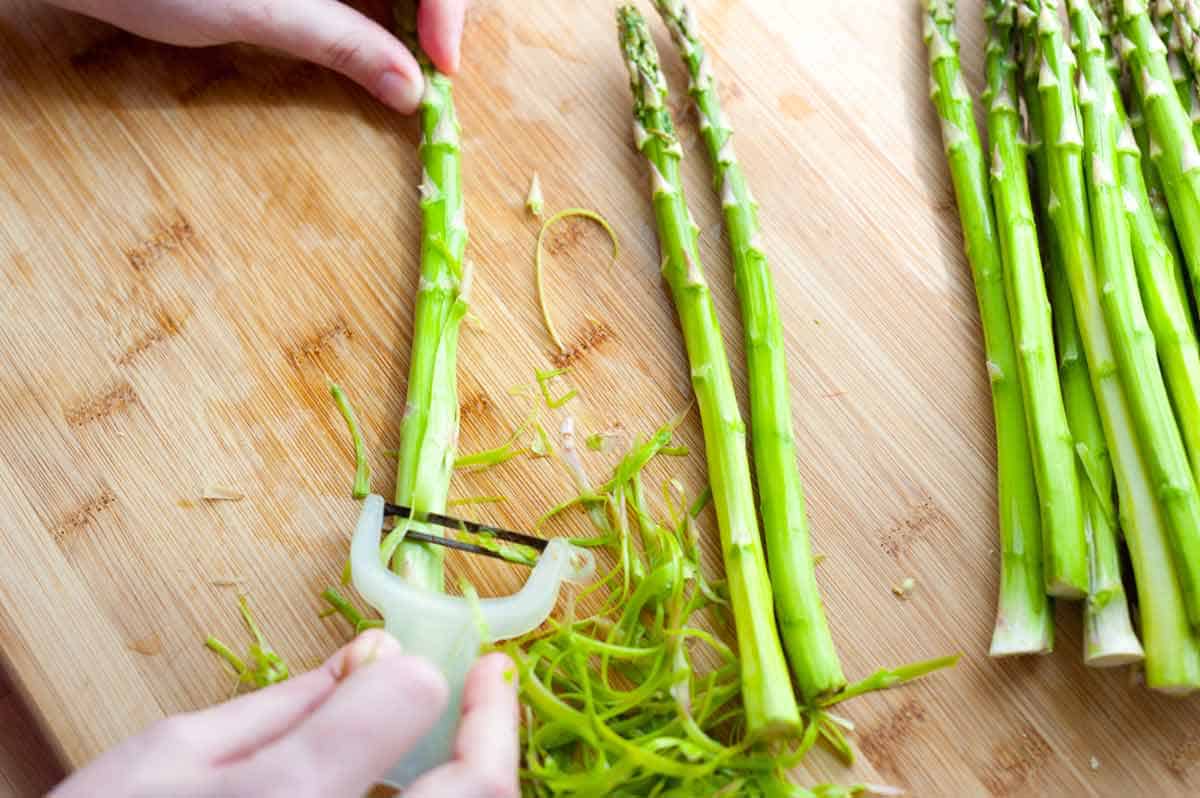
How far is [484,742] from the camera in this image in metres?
2.01

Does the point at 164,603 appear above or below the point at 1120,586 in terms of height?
above

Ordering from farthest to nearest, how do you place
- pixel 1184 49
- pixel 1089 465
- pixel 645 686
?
pixel 1184 49 → pixel 1089 465 → pixel 645 686

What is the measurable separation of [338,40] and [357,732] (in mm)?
1808

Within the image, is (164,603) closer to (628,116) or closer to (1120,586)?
(628,116)

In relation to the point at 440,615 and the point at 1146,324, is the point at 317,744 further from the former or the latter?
the point at 1146,324

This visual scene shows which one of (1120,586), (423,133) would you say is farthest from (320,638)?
(1120,586)

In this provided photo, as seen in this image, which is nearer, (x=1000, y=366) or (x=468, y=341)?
(x=1000, y=366)

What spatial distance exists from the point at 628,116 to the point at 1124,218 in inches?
48.5

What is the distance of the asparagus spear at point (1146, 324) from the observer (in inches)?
94.5

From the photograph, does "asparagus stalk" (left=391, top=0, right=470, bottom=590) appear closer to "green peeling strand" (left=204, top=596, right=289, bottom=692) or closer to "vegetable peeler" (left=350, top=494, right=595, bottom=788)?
"vegetable peeler" (left=350, top=494, right=595, bottom=788)

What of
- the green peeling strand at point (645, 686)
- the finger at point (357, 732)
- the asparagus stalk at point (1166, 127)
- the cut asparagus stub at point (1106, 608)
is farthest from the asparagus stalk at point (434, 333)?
the asparagus stalk at point (1166, 127)

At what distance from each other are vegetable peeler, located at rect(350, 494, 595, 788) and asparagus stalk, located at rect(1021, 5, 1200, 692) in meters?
1.22

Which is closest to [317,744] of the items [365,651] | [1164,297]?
[365,651]

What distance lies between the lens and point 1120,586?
7.97ft
